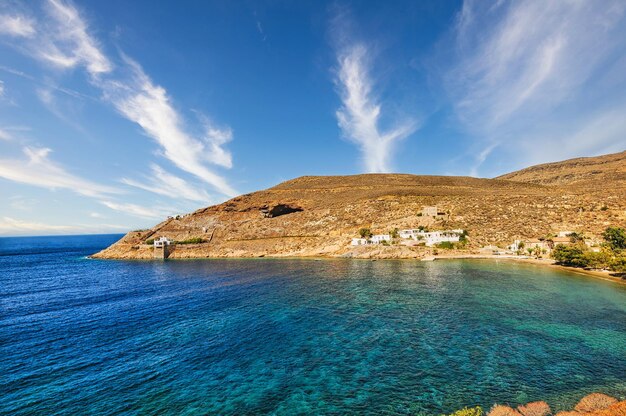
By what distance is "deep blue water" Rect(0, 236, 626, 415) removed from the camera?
53.3ft

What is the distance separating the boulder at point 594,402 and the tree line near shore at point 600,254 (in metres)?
43.7

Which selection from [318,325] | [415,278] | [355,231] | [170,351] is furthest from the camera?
[355,231]

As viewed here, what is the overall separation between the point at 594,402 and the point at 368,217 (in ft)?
282

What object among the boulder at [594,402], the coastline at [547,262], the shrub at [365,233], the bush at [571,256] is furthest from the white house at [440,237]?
the boulder at [594,402]

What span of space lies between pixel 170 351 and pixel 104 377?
14.6 ft

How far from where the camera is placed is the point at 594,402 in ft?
48.9

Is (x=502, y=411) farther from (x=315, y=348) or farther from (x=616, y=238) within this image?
(x=616, y=238)

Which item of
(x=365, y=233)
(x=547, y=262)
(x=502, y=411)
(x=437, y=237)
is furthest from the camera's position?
(x=365, y=233)

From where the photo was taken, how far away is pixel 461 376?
1794 cm

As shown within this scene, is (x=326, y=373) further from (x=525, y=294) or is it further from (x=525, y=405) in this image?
(x=525, y=294)

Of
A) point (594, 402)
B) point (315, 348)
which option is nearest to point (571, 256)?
point (594, 402)

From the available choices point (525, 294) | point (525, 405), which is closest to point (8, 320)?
point (525, 405)

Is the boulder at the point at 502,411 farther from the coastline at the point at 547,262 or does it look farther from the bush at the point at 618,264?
the bush at the point at 618,264

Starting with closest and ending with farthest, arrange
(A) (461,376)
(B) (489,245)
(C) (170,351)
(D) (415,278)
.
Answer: (A) (461,376)
(C) (170,351)
(D) (415,278)
(B) (489,245)
